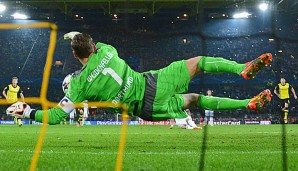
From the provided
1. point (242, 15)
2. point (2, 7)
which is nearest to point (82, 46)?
point (2, 7)

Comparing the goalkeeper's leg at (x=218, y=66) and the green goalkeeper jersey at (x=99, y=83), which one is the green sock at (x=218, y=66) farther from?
the green goalkeeper jersey at (x=99, y=83)

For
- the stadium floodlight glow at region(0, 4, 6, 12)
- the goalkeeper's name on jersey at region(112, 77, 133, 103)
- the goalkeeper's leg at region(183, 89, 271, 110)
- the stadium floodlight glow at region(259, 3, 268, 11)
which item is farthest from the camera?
the stadium floodlight glow at region(0, 4, 6, 12)

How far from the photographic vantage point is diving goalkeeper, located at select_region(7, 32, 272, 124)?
16.3ft

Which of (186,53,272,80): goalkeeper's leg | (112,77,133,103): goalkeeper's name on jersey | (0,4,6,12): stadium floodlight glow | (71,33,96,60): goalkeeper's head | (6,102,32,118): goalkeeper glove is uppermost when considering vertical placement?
(0,4,6,12): stadium floodlight glow

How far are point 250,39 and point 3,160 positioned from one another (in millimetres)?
18999

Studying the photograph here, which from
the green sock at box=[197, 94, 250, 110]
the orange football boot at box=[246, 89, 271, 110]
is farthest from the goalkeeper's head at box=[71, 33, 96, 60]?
the orange football boot at box=[246, 89, 271, 110]

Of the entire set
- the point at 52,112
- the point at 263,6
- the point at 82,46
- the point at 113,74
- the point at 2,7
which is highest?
the point at 2,7

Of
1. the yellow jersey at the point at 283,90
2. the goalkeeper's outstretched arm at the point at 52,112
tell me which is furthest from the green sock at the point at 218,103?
the yellow jersey at the point at 283,90

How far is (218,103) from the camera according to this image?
6.05 m

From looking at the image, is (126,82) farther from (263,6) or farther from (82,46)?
(263,6)

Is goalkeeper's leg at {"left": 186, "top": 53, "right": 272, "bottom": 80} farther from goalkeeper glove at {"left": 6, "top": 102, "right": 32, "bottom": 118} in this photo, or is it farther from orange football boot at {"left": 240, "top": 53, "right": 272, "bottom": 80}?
goalkeeper glove at {"left": 6, "top": 102, "right": 32, "bottom": 118}

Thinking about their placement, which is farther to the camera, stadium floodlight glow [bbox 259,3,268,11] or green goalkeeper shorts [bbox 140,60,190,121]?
stadium floodlight glow [bbox 259,3,268,11]

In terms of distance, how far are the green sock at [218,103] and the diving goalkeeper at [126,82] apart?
0.46m

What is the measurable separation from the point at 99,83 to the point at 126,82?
0.31 metres
